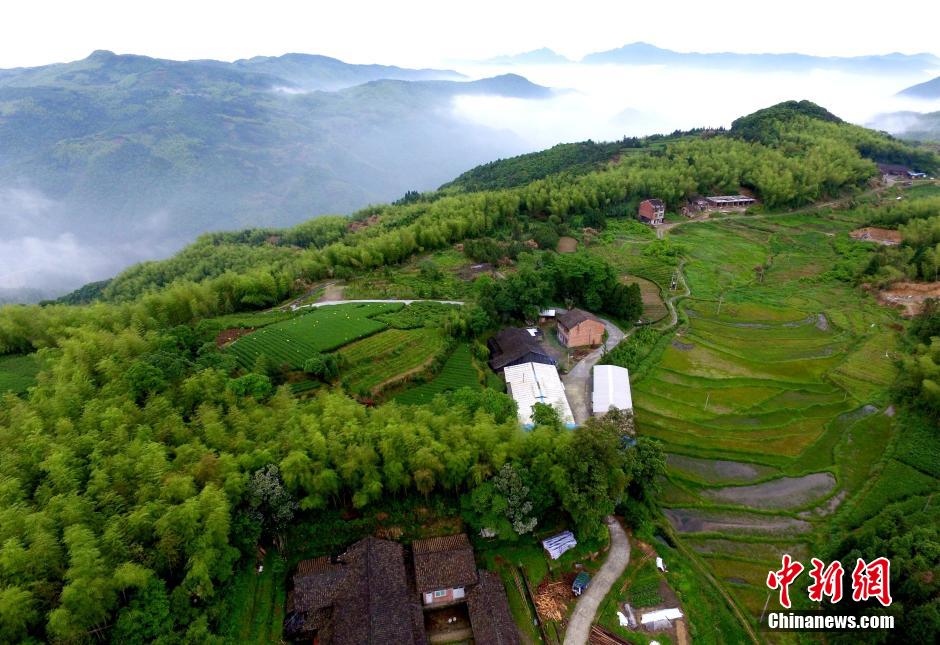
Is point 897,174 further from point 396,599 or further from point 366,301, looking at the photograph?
point 396,599

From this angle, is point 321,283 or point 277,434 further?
point 321,283

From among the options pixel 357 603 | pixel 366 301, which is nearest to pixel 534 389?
pixel 357 603

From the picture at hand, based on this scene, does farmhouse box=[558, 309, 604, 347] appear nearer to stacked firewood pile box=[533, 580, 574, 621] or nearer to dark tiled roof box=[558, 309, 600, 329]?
dark tiled roof box=[558, 309, 600, 329]

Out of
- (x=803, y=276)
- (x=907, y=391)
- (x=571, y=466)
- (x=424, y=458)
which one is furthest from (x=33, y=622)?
(x=803, y=276)

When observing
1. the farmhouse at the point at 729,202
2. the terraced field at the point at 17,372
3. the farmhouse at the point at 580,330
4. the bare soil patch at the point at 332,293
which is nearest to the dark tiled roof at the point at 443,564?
the farmhouse at the point at 580,330

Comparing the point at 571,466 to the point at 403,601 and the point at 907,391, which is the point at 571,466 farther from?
the point at 907,391
